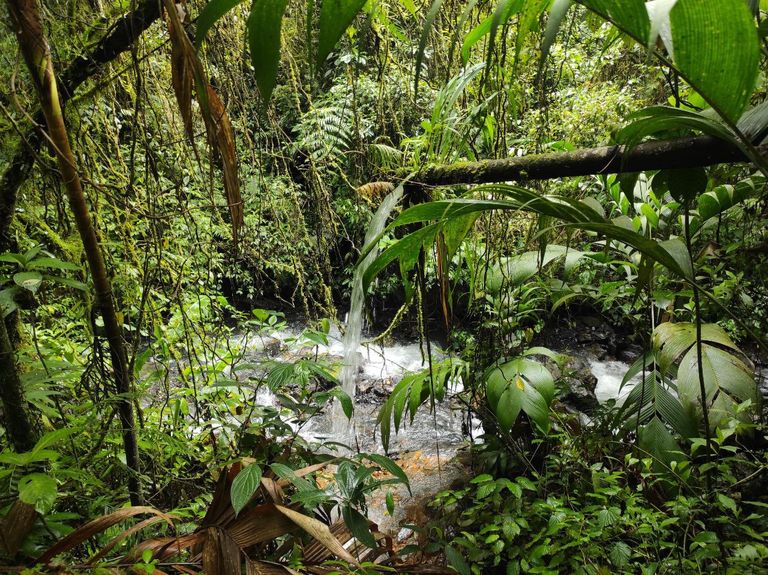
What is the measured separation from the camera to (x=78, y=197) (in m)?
1.03

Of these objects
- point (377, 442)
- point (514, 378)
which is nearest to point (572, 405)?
point (377, 442)

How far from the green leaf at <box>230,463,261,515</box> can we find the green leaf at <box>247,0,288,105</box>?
2.90 ft

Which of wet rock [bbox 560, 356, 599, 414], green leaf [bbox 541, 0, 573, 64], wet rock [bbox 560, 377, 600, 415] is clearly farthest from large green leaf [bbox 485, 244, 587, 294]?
wet rock [bbox 560, 377, 600, 415]

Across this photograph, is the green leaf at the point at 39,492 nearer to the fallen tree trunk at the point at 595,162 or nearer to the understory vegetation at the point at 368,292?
the understory vegetation at the point at 368,292

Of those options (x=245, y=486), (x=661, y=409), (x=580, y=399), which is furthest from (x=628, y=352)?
(x=245, y=486)

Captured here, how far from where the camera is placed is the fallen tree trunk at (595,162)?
894 mm

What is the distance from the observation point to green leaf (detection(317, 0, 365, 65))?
0.51 meters

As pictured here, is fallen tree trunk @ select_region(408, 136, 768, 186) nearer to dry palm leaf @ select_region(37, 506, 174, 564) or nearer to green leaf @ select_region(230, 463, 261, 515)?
green leaf @ select_region(230, 463, 261, 515)

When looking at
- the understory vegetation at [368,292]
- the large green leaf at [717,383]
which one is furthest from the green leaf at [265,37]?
the large green leaf at [717,383]

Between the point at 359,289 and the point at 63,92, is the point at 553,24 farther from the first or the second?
the point at 63,92

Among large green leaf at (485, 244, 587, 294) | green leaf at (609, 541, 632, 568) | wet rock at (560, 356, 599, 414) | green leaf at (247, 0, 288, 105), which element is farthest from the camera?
wet rock at (560, 356, 599, 414)

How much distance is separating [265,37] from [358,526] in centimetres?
119

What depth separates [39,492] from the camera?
2.82ft

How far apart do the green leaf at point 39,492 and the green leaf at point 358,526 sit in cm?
68
